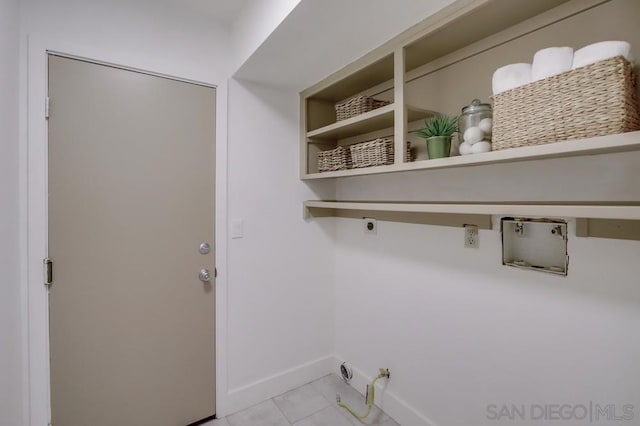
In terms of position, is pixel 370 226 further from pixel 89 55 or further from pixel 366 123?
pixel 89 55

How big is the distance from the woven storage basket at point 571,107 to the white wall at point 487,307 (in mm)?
290

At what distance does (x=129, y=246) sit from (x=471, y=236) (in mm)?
1705

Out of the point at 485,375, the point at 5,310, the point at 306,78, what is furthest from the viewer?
the point at 306,78

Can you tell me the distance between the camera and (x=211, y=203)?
1.80 metres

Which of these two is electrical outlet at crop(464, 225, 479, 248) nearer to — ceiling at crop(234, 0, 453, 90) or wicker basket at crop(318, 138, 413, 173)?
wicker basket at crop(318, 138, 413, 173)

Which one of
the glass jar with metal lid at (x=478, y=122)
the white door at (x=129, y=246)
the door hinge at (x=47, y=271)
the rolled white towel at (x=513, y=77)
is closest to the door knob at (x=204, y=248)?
the white door at (x=129, y=246)

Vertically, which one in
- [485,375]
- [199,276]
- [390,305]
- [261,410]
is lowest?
[261,410]

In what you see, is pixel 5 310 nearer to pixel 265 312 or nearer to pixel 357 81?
pixel 265 312

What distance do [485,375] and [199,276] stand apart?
1.56 m

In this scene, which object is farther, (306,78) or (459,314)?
(306,78)

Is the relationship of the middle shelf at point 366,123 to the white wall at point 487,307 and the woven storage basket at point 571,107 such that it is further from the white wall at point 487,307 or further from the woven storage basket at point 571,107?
the woven storage basket at point 571,107

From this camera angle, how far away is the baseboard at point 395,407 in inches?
65.9

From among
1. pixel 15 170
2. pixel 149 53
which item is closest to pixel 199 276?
pixel 15 170

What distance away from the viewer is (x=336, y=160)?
1.86m
